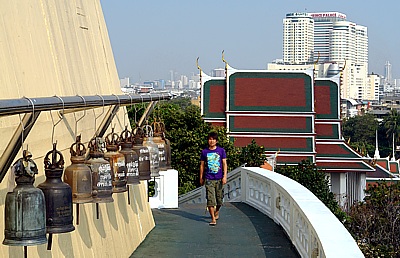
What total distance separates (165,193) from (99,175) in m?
6.37

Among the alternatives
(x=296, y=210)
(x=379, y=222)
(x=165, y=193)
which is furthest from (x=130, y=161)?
(x=379, y=222)

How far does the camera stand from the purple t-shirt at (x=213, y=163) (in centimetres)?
884

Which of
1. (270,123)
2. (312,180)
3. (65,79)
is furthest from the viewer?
(270,123)

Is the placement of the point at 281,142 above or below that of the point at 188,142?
below

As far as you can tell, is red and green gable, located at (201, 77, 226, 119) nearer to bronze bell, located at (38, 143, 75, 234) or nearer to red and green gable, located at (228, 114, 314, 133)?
red and green gable, located at (228, 114, 314, 133)

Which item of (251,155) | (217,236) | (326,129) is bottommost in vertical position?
(251,155)

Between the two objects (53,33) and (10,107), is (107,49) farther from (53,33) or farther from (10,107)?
(10,107)

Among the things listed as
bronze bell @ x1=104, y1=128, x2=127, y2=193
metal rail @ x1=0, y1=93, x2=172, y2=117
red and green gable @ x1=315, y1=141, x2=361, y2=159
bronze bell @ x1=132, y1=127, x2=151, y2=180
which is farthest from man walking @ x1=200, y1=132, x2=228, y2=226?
red and green gable @ x1=315, y1=141, x2=361, y2=159

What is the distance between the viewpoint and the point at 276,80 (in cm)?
3784

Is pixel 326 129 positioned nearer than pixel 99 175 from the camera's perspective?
No

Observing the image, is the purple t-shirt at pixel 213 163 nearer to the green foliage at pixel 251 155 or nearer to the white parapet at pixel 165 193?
the white parapet at pixel 165 193

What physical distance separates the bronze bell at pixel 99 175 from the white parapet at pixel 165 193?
239 inches

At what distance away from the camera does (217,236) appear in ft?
27.3

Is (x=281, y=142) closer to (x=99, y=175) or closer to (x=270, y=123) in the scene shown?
(x=270, y=123)
